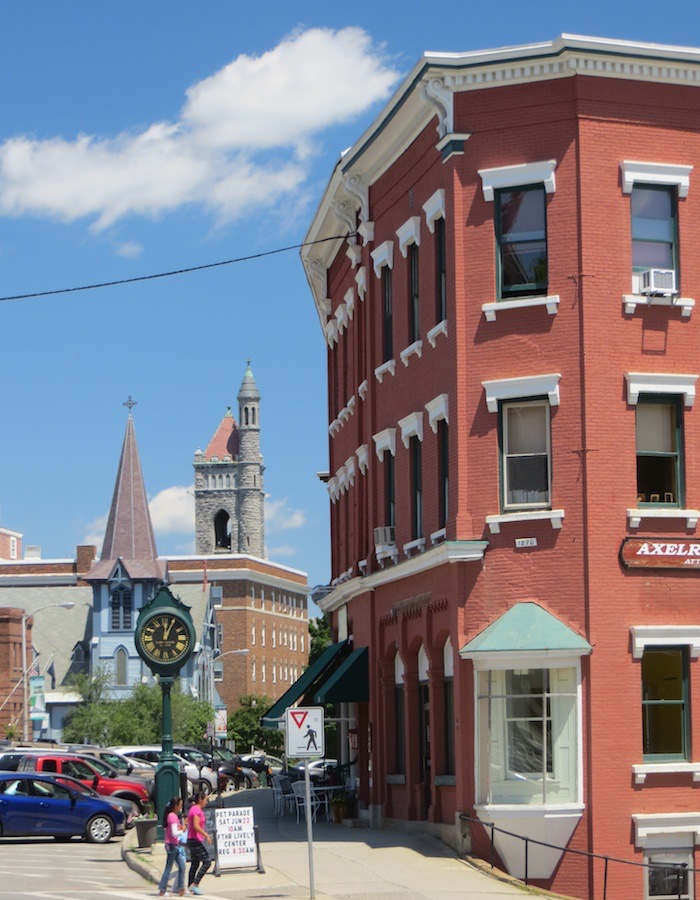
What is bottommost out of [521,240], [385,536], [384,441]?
[385,536]

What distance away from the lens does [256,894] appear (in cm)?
2291

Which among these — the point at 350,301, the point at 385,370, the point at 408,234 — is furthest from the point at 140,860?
the point at 350,301

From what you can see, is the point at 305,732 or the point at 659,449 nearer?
the point at 305,732

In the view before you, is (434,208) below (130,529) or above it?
above

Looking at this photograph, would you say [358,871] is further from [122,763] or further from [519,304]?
[122,763]

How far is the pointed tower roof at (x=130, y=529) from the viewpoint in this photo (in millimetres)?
116188

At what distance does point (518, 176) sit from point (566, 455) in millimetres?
4937

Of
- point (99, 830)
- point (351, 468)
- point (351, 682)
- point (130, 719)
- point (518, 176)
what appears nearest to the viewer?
point (518, 176)

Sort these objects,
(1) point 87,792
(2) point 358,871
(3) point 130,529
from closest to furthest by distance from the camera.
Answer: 1. (2) point 358,871
2. (1) point 87,792
3. (3) point 130,529

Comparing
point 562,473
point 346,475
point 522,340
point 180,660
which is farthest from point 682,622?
point 346,475

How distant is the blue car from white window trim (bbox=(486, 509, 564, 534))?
12468mm

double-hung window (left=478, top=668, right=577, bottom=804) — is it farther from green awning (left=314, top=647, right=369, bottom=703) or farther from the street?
green awning (left=314, top=647, right=369, bottom=703)

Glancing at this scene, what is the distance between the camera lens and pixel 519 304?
26.7m

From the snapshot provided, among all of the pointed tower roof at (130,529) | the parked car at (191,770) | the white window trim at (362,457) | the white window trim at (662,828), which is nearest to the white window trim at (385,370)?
the white window trim at (362,457)
